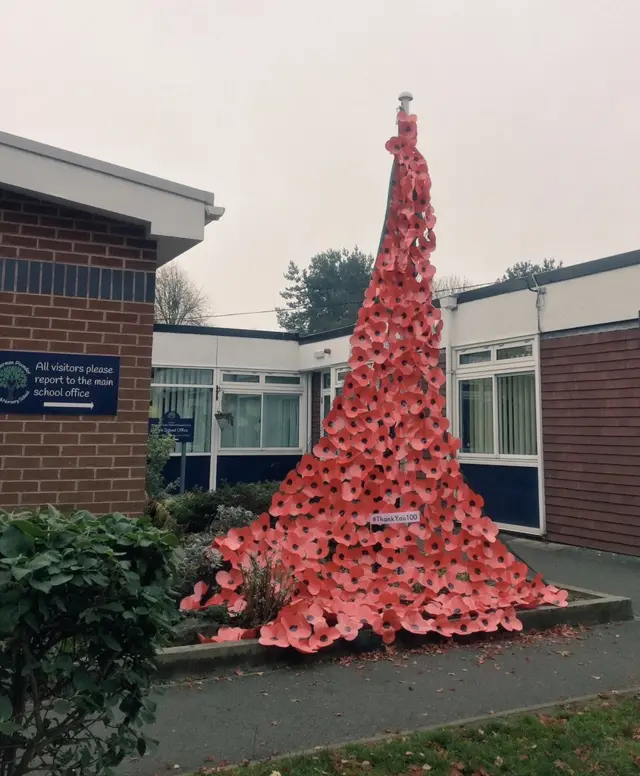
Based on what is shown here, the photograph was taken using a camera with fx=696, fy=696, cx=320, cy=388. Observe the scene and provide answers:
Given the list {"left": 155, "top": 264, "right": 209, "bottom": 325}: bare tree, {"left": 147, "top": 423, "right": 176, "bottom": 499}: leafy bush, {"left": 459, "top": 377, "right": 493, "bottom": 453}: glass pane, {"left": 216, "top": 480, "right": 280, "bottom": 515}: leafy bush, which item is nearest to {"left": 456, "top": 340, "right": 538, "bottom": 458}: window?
{"left": 459, "top": 377, "right": 493, "bottom": 453}: glass pane

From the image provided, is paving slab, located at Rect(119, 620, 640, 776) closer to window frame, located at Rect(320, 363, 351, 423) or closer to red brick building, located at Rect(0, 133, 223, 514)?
red brick building, located at Rect(0, 133, 223, 514)

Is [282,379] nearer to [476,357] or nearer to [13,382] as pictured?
[476,357]

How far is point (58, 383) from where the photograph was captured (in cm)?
446

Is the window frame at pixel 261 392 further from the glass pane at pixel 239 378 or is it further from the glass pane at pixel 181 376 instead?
the glass pane at pixel 181 376

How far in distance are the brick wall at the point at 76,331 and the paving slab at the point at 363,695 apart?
1356 mm

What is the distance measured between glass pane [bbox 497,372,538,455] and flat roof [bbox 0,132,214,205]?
7.16 m

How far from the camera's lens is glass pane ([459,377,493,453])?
11516mm

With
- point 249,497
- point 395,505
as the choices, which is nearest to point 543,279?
point 249,497

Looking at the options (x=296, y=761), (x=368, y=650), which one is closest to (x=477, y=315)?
(x=368, y=650)

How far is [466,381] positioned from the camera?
11.9 metres

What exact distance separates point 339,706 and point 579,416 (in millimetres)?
6629

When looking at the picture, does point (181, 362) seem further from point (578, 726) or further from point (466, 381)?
point (578, 726)

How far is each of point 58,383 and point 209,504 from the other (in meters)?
5.31

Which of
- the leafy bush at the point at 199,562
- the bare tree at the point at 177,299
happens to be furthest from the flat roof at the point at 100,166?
the bare tree at the point at 177,299
